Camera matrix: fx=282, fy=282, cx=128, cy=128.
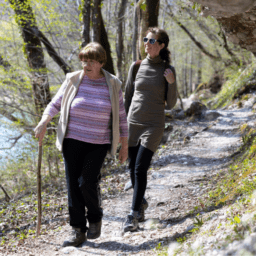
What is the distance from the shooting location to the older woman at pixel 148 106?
11.2 ft

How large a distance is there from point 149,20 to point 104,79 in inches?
142

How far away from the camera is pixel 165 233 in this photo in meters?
3.35

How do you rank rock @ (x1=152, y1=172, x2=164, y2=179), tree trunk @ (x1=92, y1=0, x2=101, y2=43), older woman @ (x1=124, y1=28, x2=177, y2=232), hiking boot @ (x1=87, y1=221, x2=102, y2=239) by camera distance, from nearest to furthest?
hiking boot @ (x1=87, y1=221, x2=102, y2=239) → older woman @ (x1=124, y1=28, x2=177, y2=232) → rock @ (x1=152, y1=172, x2=164, y2=179) → tree trunk @ (x1=92, y1=0, x2=101, y2=43)

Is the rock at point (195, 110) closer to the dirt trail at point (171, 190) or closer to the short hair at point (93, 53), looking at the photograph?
the dirt trail at point (171, 190)

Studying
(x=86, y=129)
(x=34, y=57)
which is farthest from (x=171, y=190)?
(x=34, y=57)

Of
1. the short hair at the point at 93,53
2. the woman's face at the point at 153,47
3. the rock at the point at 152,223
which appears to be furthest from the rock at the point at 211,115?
the short hair at the point at 93,53

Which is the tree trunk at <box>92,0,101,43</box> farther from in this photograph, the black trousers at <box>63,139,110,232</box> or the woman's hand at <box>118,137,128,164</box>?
the black trousers at <box>63,139,110,232</box>

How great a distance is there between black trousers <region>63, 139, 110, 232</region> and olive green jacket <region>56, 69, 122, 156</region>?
0.38 feet

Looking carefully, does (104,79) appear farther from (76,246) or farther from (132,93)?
(76,246)

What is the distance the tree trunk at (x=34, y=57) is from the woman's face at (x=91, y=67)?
5565 mm

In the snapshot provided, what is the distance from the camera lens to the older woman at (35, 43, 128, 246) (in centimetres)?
306

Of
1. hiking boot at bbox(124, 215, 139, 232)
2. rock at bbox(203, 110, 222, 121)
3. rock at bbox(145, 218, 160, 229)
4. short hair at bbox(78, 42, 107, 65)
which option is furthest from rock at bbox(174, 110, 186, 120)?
short hair at bbox(78, 42, 107, 65)

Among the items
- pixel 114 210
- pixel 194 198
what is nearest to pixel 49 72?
pixel 114 210

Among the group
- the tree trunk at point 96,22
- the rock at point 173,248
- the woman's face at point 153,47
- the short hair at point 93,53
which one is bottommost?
the rock at point 173,248
